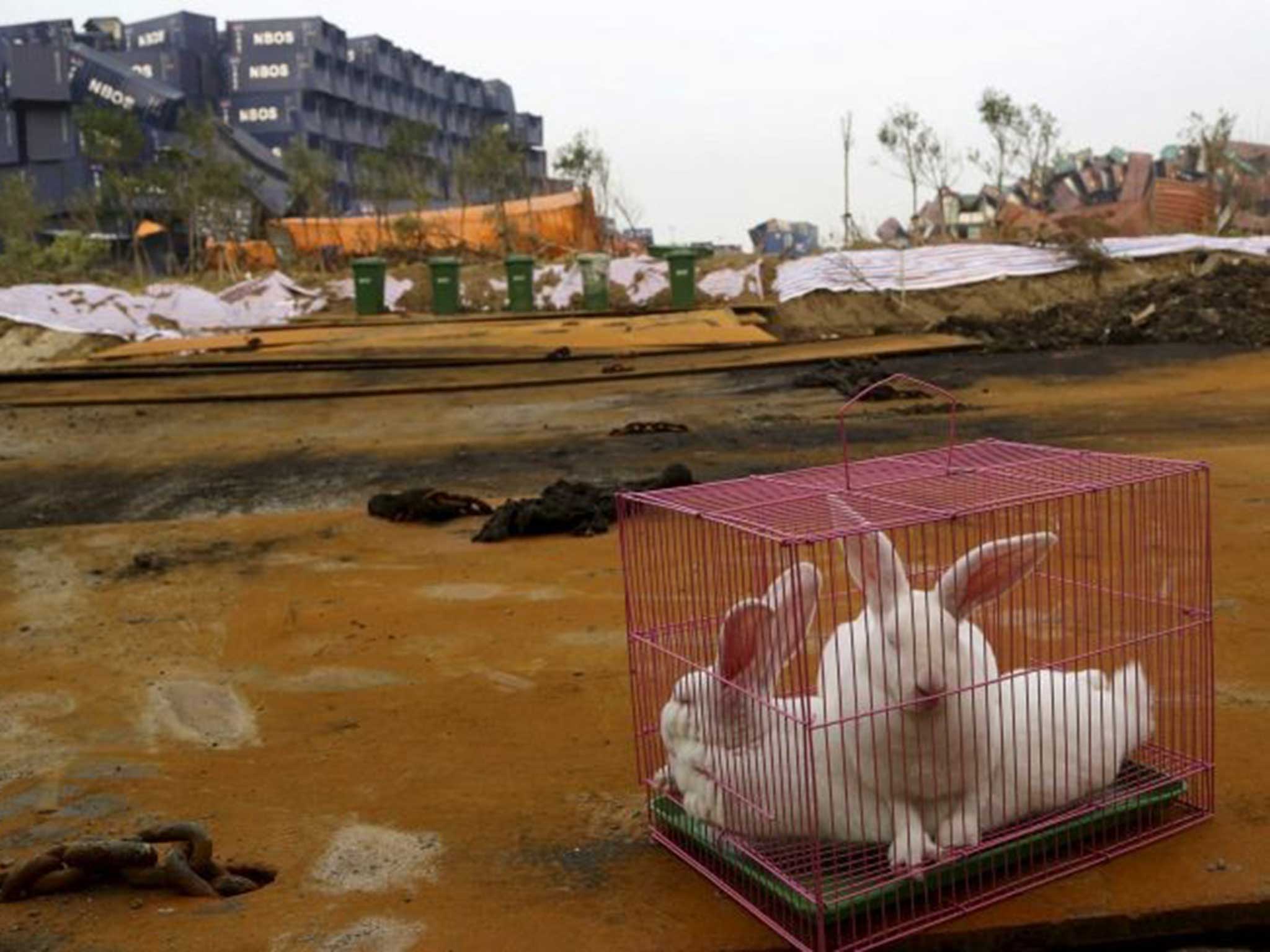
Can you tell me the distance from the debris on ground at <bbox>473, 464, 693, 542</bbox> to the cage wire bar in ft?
12.4

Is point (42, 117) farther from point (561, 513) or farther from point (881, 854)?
point (881, 854)

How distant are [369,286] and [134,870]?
25.4 metres

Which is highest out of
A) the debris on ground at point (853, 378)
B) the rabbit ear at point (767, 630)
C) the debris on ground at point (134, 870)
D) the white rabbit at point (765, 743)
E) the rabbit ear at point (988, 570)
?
the rabbit ear at point (988, 570)

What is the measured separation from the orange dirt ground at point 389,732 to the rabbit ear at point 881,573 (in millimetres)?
748

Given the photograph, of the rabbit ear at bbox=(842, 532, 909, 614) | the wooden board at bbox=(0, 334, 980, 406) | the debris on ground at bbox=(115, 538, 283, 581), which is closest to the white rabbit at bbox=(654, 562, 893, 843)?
the rabbit ear at bbox=(842, 532, 909, 614)

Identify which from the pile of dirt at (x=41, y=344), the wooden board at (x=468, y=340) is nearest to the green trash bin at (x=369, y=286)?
the wooden board at (x=468, y=340)

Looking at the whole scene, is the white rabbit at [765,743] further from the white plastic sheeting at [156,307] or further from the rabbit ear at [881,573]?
the white plastic sheeting at [156,307]

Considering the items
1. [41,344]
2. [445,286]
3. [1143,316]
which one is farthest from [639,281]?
[1143,316]

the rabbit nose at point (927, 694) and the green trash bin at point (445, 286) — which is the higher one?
the green trash bin at point (445, 286)

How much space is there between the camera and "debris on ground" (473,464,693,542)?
802cm

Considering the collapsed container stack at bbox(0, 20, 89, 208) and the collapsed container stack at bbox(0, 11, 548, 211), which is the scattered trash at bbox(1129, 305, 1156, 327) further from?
the collapsed container stack at bbox(0, 20, 89, 208)

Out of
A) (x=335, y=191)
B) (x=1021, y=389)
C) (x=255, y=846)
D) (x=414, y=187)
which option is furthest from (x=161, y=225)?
(x=255, y=846)

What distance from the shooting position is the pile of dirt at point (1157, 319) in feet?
60.6

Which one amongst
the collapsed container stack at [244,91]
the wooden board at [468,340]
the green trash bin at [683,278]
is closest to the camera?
the wooden board at [468,340]
